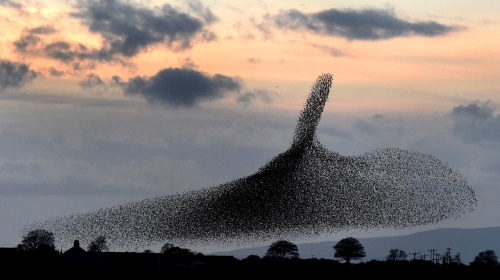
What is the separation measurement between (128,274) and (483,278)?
2126 inches

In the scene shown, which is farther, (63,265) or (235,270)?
(235,270)

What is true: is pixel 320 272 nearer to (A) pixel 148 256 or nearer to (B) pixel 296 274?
(B) pixel 296 274

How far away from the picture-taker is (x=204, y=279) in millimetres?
158500

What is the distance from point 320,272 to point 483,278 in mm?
25225

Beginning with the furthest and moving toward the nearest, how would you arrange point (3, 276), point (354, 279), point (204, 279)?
point (354, 279), point (204, 279), point (3, 276)

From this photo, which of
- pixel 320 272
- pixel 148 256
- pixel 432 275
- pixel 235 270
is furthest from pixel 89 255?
pixel 432 275

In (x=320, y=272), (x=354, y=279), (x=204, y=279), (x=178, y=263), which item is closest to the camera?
(x=204, y=279)

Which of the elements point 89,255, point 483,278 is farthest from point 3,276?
point 483,278

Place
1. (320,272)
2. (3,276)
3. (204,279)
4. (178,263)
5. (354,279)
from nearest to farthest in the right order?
1. (3,276)
2. (204,279)
3. (354,279)
4. (320,272)
5. (178,263)

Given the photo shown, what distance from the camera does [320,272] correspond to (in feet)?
606

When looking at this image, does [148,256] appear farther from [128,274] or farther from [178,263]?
[128,274]

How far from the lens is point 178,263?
19812cm

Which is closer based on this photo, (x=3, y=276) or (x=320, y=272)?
(x=3, y=276)

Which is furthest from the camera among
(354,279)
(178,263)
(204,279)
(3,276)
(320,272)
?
(178,263)
